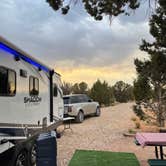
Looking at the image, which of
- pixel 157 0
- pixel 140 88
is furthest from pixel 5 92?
pixel 140 88

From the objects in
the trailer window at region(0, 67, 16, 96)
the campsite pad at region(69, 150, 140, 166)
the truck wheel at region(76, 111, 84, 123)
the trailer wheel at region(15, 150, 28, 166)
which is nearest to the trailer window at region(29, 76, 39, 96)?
the trailer window at region(0, 67, 16, 96)

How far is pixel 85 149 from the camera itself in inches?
454

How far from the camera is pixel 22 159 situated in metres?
7.41

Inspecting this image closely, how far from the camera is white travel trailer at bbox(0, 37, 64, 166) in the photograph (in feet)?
21.4

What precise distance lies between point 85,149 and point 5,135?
5.40 meters

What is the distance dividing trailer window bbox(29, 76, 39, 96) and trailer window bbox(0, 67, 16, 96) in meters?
1.37

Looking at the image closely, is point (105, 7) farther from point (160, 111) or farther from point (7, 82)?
point (160, 111)

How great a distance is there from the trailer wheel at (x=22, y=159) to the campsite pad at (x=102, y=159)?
178cm

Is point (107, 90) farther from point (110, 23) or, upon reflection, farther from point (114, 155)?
point (110, 23)

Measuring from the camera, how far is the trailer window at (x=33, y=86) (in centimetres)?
856

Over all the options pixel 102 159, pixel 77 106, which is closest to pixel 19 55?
pixel 102 159

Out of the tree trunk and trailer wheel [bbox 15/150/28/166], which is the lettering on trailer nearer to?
trailer wheel [bbox 15/150/28/166]

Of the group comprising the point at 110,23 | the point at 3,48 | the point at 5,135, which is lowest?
the point at 5,135

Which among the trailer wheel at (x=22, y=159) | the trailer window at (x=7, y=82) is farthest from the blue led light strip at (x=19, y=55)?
the trailer wheel at (x=22, y=159)
